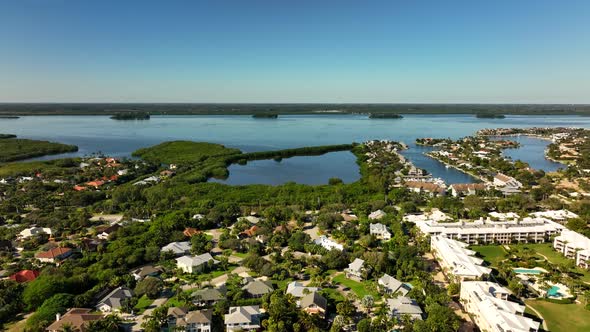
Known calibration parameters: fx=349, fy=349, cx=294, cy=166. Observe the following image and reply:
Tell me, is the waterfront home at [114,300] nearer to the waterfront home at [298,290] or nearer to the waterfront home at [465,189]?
the waterfront home at [298,290]

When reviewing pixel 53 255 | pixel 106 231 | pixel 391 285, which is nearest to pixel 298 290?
pixel 391 285

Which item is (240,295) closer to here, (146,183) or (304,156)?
(146,183)

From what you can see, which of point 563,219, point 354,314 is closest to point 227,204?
point 354,314

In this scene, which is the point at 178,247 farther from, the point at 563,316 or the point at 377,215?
the point at 563,316

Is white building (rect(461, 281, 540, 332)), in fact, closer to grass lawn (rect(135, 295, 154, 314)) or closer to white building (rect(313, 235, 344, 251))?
white building (rect(313, 235, 344, 251))

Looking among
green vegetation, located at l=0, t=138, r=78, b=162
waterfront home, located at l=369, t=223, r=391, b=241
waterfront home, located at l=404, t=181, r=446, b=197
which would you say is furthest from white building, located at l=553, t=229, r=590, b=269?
green vegetation, located at l=0, t=138, r=78, b=162
